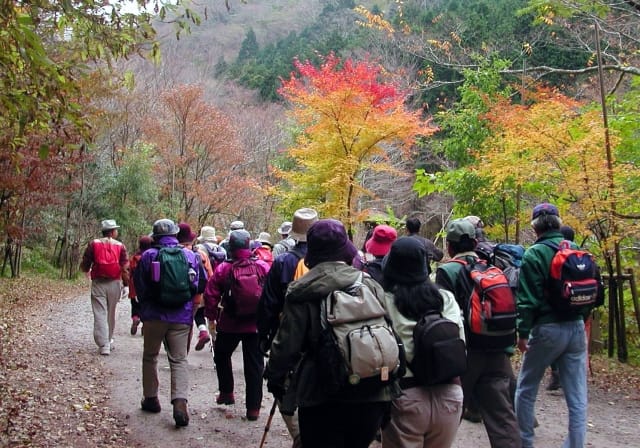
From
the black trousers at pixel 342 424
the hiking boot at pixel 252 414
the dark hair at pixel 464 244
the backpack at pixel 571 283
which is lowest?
the hiking boot at pixel 252 414

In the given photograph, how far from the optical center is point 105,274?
25.6ft

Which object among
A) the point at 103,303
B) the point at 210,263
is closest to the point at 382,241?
the point at 210,263

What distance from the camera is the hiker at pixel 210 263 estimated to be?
25.0 ft

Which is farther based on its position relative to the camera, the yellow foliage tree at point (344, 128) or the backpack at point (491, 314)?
the yellow foliage tree at point (344, 128)

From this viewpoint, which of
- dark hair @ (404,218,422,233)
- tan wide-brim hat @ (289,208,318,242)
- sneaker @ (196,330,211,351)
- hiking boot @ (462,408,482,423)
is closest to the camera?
tan wide-brim hat @ (289,208,318,242)

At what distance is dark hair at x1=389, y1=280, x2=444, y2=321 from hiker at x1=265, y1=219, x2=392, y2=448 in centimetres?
35

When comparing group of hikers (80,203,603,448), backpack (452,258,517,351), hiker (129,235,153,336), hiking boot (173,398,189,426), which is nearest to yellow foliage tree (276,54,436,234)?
hiker (129,235,153,336)

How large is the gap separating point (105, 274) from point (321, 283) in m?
5.78

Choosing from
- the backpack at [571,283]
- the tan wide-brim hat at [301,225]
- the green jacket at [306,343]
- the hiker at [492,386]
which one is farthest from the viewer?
the tan wide-brim hat at [301,225]

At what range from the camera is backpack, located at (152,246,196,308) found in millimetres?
Answer: 5047

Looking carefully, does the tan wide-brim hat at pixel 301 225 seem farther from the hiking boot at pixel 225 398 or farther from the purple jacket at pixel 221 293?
the hiking boot at pixel 225 398

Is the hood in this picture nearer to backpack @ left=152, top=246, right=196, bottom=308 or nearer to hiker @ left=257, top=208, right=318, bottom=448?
hiker @ left=257, top=208, right=318, bottom=448

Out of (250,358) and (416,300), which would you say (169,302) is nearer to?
(250,358)

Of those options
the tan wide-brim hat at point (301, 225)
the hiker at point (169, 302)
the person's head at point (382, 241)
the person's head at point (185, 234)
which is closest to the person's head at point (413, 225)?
the person's head at point (382, 241)
